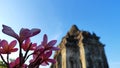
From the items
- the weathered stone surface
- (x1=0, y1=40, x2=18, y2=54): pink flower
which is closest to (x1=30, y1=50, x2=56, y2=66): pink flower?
(x1=0, y1=40, x2=18, y2=54): pink flower

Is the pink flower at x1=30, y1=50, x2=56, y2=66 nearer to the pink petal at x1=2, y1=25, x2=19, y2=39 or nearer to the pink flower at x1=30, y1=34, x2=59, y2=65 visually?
the pink flower at x1=30, y1=34, x2=59, y2=65

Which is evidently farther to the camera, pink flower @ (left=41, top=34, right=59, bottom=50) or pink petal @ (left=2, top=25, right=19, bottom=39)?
pink flower @ (left=41, top=34, right=59, bottom=50)

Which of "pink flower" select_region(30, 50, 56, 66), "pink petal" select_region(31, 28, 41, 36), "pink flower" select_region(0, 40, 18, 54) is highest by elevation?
"pink petal" select_region(31, 28, 41, 36)

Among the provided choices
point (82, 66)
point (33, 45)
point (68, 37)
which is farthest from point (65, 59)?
point (33, 45)

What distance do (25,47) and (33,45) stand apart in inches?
2.4

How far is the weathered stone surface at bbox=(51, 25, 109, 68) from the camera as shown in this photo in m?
28.2

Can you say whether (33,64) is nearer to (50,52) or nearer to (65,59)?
(50,52)

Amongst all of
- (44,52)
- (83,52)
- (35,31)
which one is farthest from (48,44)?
(83,52)

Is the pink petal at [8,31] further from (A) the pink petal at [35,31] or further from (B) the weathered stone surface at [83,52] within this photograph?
(B) the weathered stone surface at [83,52]

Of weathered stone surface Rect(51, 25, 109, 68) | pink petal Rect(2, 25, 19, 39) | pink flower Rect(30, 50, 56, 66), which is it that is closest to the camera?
pink petal Rect(2, 25, 19, 39)

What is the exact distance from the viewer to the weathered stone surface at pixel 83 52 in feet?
92.5

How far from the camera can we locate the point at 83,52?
28.4 m

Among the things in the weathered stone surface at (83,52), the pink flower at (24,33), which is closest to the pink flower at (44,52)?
the pink flower at (24,33)

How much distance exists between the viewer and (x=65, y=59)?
28.3 meters
